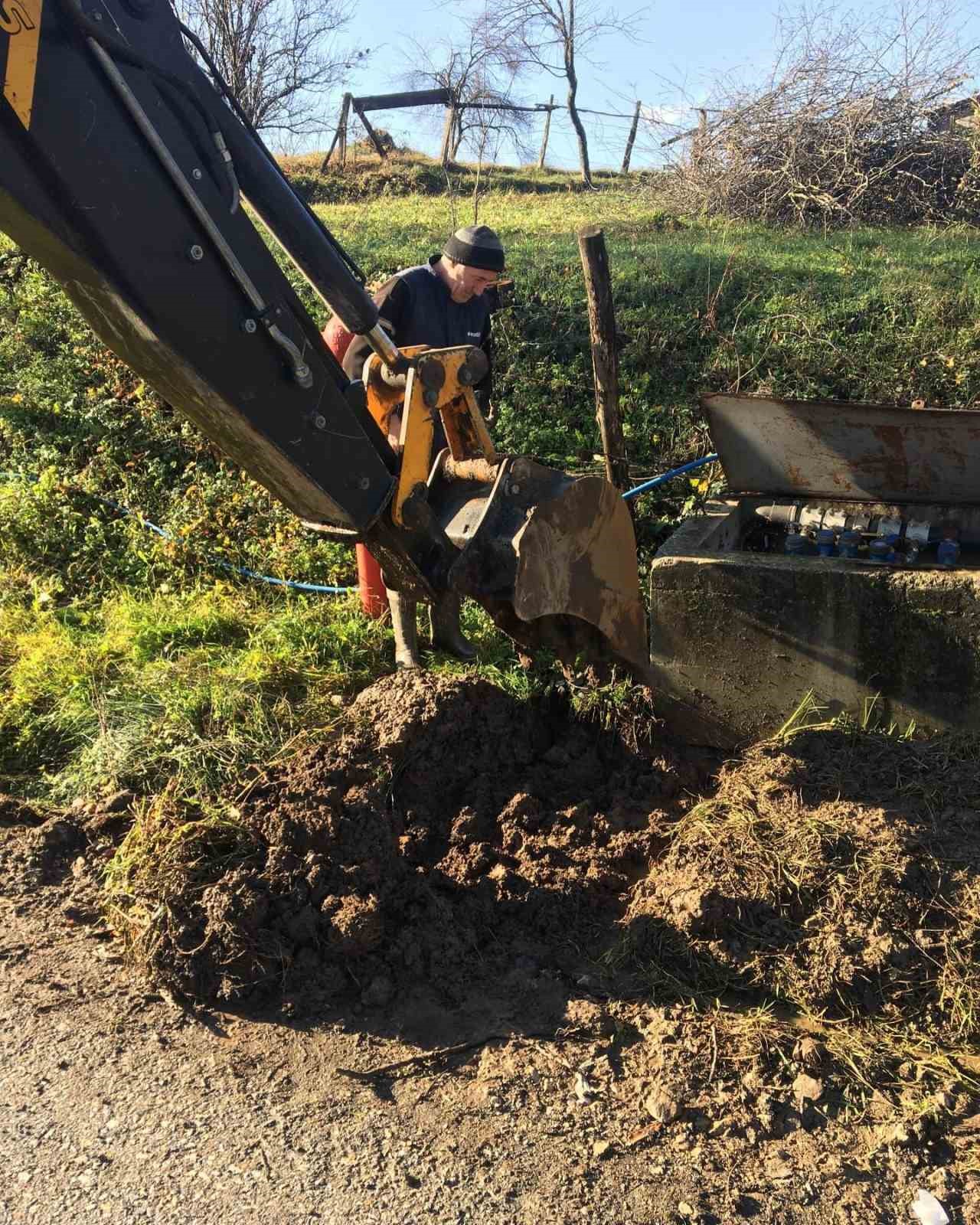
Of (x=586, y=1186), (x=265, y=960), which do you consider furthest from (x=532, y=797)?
(x=586, y=1186)

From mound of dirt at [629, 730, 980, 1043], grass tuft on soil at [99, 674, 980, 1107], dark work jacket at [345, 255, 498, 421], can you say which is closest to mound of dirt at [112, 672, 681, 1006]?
grass tuft on soil at [99, 674, 980, 1107]

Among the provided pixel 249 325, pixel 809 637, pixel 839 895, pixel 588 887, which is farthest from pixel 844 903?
pixel 249 325

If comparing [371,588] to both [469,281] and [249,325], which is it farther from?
[249,325]

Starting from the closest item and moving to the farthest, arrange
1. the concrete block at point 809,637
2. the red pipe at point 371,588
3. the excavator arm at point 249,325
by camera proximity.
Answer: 1. the excavator arm at point 249,325
2. the concrete block at point 809,637
3. the red pipe at point 371,588

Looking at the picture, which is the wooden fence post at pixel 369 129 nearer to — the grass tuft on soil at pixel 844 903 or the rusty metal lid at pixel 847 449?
the rusty metal lid at pixel 847 449

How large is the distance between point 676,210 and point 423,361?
989 cm

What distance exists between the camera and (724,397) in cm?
499

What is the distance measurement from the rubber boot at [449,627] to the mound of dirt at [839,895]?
1108mm

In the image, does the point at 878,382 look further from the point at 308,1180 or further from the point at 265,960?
the point at 308,1180

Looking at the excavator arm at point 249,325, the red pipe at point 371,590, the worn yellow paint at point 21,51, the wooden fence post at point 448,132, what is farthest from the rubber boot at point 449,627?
the wooden fence post at point 448,132

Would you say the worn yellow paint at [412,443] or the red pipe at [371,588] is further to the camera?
the red pipe at [371,588]

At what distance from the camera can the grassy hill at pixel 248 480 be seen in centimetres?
499

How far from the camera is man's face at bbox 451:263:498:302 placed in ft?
15.6

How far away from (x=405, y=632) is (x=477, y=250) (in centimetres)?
186
